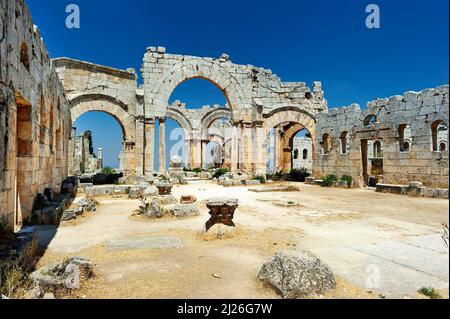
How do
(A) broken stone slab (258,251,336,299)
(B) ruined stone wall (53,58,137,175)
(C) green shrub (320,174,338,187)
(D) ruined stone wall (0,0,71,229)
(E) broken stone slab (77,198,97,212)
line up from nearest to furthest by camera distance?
1. (A) broken stone slab (258,251,336,299)
2. (D) ruined stone wall (0,0,71,229)
3. (E) broken stone slab (77,198,97,212)
4. (B) ruined stone wall (53,58,137,175)
5. (C) green shrub (320,174,338,187)

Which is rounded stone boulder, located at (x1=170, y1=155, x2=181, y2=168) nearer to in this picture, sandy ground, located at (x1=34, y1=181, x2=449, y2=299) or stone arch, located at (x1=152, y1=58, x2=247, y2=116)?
stone arch, located at (x1=152, y1=58, x2=247, y2=116)

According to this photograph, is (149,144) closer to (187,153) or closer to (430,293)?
(187,153)

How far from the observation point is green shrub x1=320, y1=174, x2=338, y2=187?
51.7ft

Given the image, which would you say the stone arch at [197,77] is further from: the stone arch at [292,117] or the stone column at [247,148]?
the stone arch at [292,117]

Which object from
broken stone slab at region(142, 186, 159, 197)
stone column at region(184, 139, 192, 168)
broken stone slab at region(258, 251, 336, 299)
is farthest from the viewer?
stone column at region(184, 139, 192, 168)

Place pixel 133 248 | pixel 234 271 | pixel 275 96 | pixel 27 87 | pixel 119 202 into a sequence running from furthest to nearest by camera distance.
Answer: pixel 275 96 → pixel 119 202 → pixel 27 87 → pixel 133 248 → pixel 234 271

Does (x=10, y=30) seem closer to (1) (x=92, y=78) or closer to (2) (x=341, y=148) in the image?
(1) (x=92, y=78)

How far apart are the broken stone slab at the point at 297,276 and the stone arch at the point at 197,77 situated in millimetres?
14989

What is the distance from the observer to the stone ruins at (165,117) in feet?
19.9

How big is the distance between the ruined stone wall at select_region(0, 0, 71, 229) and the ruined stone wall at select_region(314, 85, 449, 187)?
1248 centimetres

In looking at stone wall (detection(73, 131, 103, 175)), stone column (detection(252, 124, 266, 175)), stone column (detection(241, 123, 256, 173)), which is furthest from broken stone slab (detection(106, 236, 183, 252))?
stone wall (detection(73, 131, 103, 175))

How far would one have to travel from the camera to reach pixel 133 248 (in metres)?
4.70
